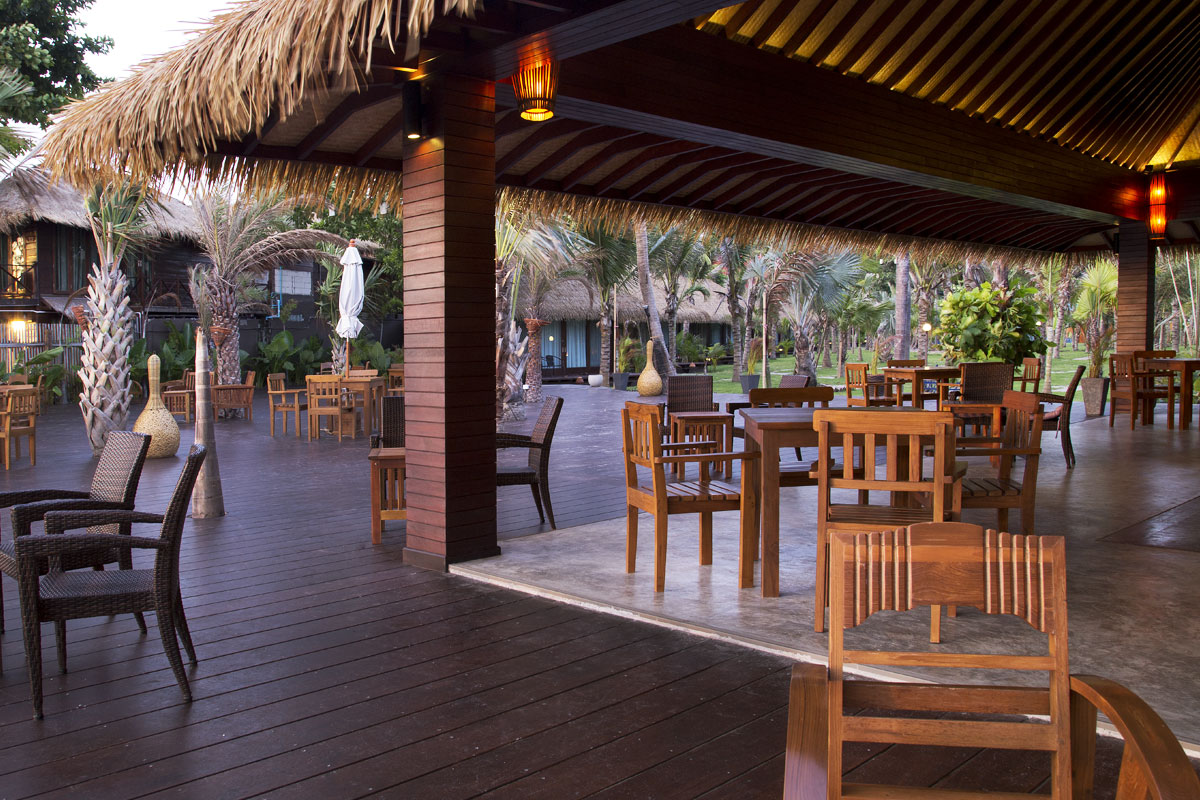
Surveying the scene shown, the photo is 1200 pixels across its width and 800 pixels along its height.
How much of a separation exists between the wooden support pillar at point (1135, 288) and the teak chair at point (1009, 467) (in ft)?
27.7

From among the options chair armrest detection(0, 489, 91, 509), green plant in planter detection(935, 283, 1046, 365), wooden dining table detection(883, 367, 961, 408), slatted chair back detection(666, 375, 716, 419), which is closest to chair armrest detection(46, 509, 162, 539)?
chair armrest detection(0, 489, 91, 509)

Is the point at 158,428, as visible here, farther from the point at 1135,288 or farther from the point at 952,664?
the point at 1135,288

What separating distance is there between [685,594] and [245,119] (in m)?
3.44

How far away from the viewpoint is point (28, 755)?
2.72 meters

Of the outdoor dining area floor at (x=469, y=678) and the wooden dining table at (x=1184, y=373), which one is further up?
the wooden dining table at (x=1184, y=373)

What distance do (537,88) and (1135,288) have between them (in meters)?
10.6

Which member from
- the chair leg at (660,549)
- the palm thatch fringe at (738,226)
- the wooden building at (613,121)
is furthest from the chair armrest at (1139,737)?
the palm thatch fringe at (738,226)

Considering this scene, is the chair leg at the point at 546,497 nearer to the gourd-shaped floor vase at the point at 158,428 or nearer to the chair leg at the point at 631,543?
the chair leg at the point at 631,543

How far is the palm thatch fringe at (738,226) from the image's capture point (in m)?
7.76

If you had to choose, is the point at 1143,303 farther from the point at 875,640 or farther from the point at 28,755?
the point at 28,755

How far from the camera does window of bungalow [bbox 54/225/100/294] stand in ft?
67.9

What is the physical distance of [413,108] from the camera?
4.90m

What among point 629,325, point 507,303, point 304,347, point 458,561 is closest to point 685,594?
point 458,561

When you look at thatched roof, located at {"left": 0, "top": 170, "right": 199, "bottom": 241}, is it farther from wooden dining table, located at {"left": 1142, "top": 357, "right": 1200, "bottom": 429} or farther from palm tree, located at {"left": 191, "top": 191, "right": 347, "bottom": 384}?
wooden dining table, located at {"left": 1142, "top": 357, "right": 1200, "bottom": 429}
